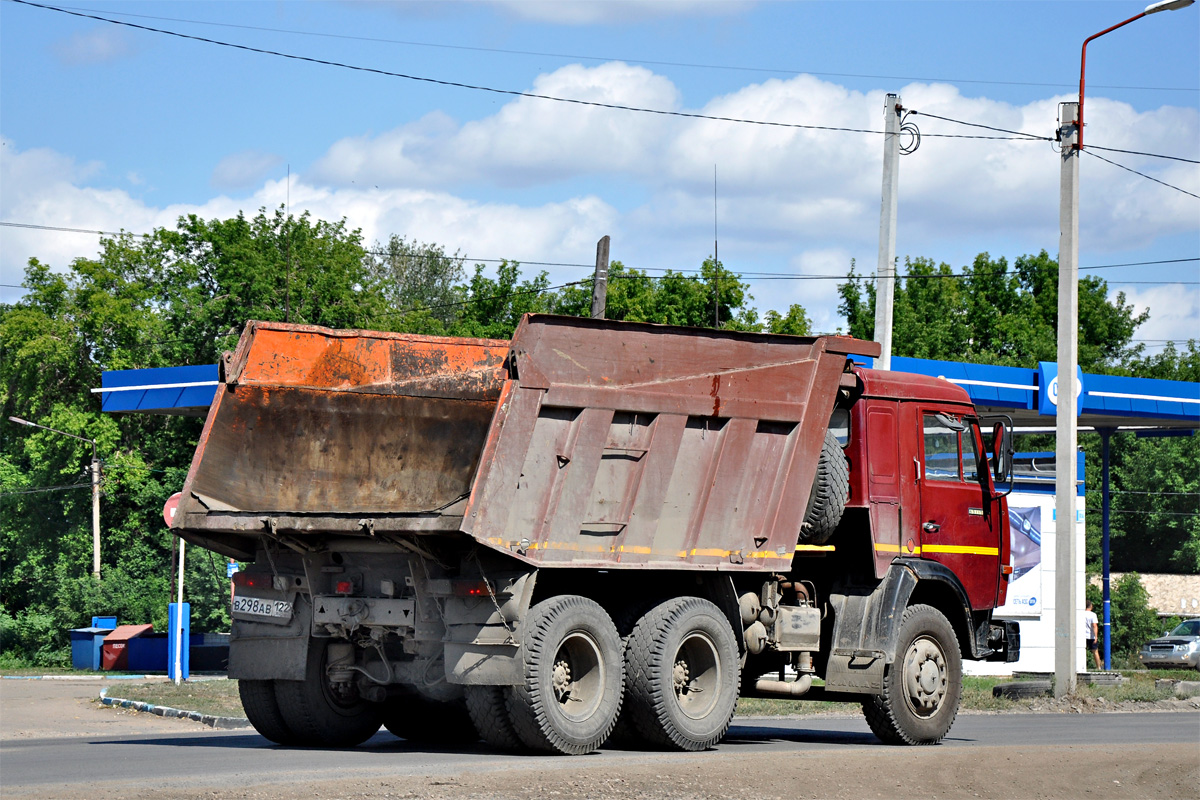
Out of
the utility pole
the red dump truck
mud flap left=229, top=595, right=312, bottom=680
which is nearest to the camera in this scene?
the red dump truck

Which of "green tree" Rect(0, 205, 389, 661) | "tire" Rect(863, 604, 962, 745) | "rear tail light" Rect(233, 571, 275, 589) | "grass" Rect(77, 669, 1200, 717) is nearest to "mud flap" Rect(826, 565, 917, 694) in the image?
"tire" Rect(863, 604, 962, 745)

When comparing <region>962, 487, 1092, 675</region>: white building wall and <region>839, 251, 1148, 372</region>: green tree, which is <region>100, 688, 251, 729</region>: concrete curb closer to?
<region>962, 487, 1092, 675</region>: white building wall

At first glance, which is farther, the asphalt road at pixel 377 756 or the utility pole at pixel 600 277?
the utility pole at pixel 600 277

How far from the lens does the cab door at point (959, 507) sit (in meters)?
13.7

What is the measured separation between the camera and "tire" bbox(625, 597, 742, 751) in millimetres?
11359

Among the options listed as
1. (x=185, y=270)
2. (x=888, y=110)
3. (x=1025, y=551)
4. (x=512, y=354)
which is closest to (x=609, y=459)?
(x=512, y=354)

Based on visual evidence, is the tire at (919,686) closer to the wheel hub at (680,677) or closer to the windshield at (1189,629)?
Answer: the wheel hub at (680,677)

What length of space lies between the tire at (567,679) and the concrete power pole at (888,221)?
35.1 ft

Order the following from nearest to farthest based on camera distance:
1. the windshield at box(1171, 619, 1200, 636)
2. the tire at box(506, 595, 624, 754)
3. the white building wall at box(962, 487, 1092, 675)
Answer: the tire at box(506, 595, 624, 754), the white building wall at box(962, 487, 1092, 675), the windshield at box(1171, 619, 1200, 636)

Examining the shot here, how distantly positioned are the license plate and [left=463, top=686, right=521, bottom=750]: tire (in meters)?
1.59

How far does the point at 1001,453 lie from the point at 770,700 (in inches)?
269

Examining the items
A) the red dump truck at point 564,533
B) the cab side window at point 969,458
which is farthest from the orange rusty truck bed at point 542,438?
the cab side window at point 969,458

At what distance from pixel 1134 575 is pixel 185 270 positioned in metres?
32.8

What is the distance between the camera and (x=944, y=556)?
45.0 feet
